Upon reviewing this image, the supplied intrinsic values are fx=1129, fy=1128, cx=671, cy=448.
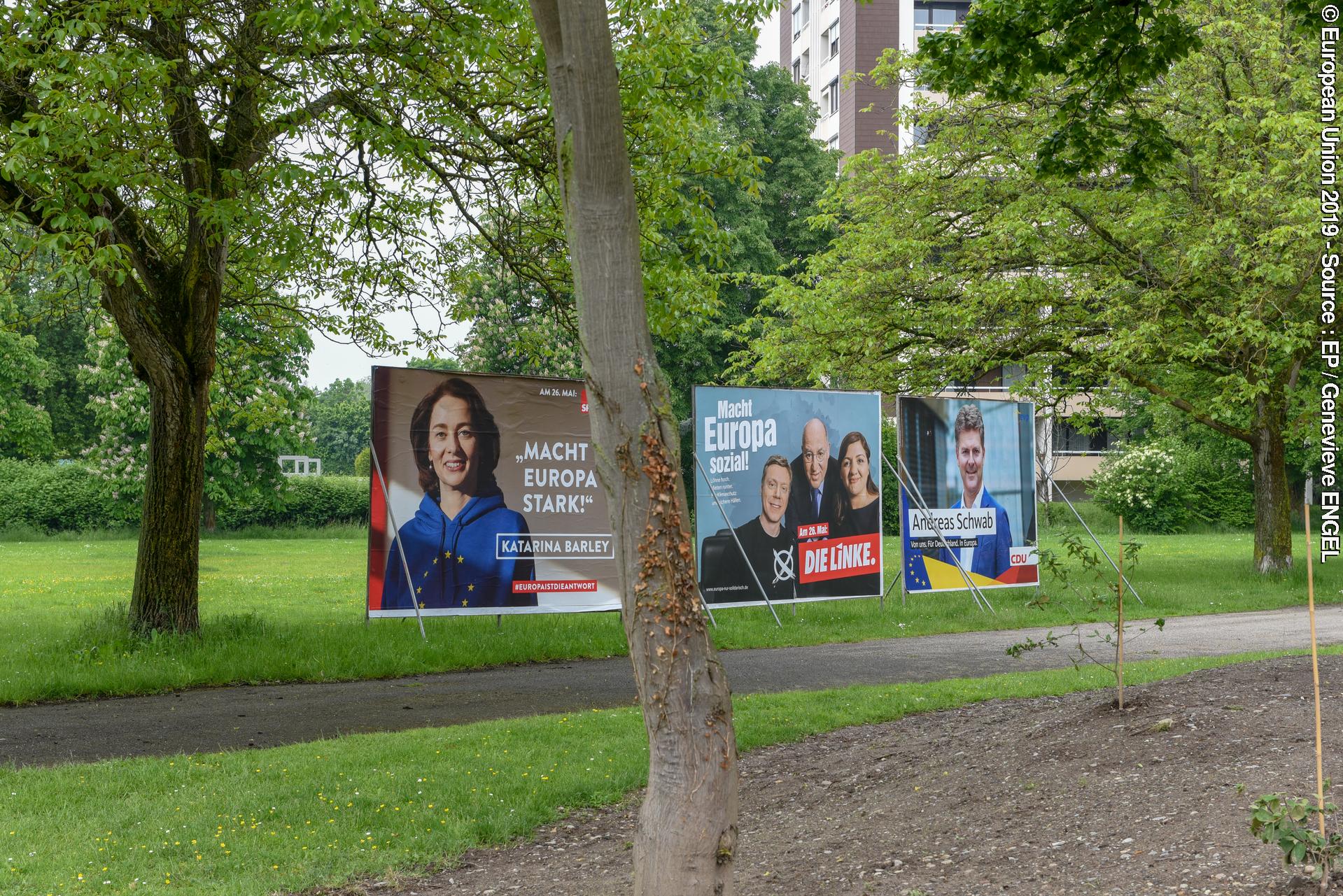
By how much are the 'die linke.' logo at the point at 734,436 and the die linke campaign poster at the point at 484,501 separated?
5.38 feet

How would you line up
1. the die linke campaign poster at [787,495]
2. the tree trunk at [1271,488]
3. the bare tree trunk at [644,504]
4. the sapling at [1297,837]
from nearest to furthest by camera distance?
1. the sapling at [1297,837]
2. the bare tree trunk at [644,504]
3. the die linke campaign poster at [787,495]
4. the tree trunk at [1271,488]

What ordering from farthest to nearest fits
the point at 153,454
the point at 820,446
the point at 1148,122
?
the point at 820,446, the point at 153,454, the point at 1148,122

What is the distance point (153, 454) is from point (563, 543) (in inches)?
175

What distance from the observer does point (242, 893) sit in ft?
15.9

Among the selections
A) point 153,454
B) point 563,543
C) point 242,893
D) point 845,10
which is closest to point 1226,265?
point 563,543

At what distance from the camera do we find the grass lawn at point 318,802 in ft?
16.9

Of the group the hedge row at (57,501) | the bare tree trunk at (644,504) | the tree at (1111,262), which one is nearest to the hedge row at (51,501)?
the hedge row at (57,501)

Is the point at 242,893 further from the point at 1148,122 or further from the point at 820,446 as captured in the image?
the point at 820,446

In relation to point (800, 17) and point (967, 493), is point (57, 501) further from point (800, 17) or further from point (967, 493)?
point (800, 17)

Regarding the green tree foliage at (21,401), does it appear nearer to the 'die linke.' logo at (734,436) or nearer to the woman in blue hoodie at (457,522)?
the woman in blue hoodie at (457,522)

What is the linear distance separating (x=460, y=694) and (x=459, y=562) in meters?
2.64

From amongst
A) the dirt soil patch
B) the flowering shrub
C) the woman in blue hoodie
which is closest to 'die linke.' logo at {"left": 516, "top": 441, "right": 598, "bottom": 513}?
the woman in blue hoodie

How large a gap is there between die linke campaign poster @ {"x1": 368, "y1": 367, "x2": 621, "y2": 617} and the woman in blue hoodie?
A: 0.01 m

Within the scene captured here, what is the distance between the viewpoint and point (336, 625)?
13.5 meters
